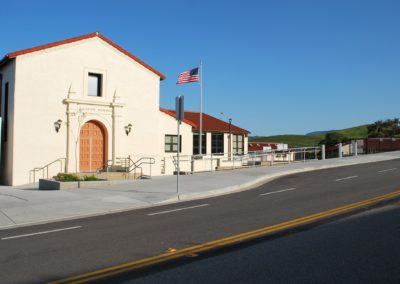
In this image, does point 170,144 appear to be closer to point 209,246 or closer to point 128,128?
point 128,128

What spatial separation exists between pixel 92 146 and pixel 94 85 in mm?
3504

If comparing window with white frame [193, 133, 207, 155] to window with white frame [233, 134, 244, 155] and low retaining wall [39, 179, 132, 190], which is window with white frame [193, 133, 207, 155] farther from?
low retaining wall [39, 179, 132, 190]

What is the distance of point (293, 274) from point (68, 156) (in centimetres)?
2023

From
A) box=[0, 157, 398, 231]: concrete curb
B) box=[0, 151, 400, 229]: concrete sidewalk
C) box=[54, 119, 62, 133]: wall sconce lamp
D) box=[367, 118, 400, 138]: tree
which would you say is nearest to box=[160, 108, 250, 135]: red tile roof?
box=[0, 157, 398, 231]: concrete curb

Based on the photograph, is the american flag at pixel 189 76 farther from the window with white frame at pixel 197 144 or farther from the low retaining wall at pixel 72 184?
the low retaining wall at pixel 72 184

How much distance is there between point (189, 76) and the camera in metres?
33.0

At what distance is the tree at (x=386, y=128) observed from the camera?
78569mm

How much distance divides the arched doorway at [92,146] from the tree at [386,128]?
62.1m

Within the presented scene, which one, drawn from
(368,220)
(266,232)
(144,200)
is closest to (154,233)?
(266,232)

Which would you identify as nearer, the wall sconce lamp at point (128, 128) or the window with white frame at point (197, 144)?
the wall sconce lamp at point (128, 128)

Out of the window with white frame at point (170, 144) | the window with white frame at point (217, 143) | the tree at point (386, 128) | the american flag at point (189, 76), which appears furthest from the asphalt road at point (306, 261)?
the tree at point (386, 128)

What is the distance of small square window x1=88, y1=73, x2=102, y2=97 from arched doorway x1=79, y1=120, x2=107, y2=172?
1.62 metres

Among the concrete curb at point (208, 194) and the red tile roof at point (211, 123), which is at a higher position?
the red tile roof at point (211, 123)

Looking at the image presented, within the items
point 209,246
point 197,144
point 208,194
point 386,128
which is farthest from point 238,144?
point 386,128
